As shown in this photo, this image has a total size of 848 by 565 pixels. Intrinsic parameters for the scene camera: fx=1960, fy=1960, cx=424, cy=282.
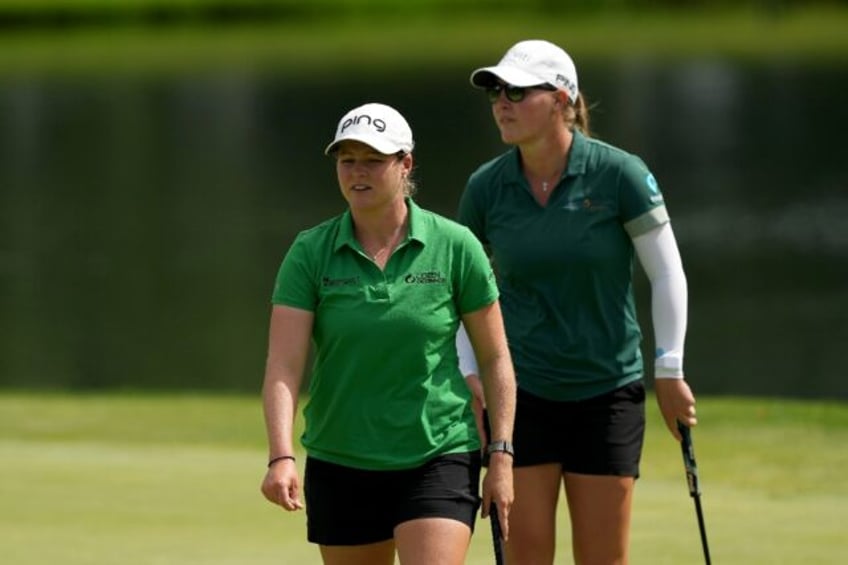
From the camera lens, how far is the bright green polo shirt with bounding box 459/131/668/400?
535 cm

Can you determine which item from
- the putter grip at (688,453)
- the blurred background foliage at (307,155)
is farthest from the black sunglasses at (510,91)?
the blurred background foliage at (307,155)

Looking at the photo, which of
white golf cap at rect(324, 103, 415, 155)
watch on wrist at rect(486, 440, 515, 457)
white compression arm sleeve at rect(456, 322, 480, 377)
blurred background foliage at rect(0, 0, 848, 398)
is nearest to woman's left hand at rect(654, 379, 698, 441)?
white compression arm sleeve at rect(456, 322, 480, 377)

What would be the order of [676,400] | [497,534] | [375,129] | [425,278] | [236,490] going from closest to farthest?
[375,129] < [425,278] < [497,534] < [676,400] < [236,490]

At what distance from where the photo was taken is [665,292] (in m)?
5.34

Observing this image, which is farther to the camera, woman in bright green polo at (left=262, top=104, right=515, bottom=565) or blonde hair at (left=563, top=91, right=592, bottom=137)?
blonde hair at (left=563, top=91, right=592, bottom=137)

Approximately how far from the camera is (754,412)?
10914 mm

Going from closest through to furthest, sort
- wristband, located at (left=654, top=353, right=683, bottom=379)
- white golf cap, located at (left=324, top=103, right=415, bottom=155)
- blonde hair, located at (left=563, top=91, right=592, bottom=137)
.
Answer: white golf cap, located at (left=324, top=103, right=415, bottom=155)
wristband, located at (left=654, top=353, right=683, bottom=379)
blonde hair, located at (left=563, top=91, right=592, bottom=137)

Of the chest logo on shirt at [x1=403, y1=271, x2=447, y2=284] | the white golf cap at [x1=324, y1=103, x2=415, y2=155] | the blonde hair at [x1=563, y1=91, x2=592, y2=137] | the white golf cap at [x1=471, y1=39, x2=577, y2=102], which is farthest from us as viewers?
the blonde hair at [x1=563, y1=91, x2=592, y2=137]

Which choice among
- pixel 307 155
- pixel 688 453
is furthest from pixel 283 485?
pixel 307 155

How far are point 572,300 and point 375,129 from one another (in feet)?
3.62

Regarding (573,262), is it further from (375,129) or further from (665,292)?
(375,129)

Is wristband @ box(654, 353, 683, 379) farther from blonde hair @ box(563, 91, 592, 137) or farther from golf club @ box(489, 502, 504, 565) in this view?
golf club @ box(489, 502, 504, 565)

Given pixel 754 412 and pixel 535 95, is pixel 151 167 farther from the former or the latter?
pixel 535 95

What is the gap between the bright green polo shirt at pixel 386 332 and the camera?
4.56m
